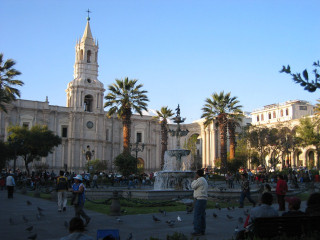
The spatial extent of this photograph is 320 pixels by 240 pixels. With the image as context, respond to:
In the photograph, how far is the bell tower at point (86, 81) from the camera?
49.7 m

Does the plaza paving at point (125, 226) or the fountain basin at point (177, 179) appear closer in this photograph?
the plaza paving at point (125, 226)

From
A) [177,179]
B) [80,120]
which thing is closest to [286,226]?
[177,179]

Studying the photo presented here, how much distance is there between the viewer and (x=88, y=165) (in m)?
Result: 43.3

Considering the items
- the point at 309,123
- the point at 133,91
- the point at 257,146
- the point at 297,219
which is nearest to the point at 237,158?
the point at 257,146

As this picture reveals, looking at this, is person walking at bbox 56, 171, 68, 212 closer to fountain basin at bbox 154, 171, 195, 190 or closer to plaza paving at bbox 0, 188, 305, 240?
plaza paving at bbox 0, 188, 305, 240

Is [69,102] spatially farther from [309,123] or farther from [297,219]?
[297,219]

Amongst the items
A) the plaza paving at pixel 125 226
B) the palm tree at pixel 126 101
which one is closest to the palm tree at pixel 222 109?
the palm tree at pixel 126 101

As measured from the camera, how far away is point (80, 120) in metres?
49.5

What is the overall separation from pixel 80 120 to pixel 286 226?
1802 inches

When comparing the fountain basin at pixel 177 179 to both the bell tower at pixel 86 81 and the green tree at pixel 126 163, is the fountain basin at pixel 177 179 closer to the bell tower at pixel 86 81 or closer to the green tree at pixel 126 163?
the green tree at pixel 126 163

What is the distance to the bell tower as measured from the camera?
49.7 m

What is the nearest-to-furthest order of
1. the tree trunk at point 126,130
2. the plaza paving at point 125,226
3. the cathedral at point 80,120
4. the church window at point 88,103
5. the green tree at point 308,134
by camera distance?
1. the plaza paving at point 125,226
2. the tree trunk at point 126,130
3. the green tree at point 308,134
4. the cathedral at point 80,120
5. the church window at point 88,103

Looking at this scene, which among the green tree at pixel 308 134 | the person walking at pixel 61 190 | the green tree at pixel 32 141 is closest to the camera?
the person walking at pixel 61 190

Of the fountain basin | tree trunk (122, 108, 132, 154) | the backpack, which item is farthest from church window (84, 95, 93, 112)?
the backpack
